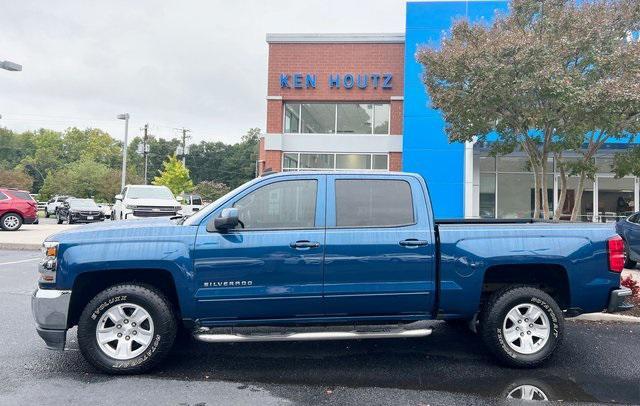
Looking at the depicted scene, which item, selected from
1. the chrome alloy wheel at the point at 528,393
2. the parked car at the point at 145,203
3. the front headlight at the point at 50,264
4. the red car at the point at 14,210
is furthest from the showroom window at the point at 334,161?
the chrome alloy wheel at the point at 528,393

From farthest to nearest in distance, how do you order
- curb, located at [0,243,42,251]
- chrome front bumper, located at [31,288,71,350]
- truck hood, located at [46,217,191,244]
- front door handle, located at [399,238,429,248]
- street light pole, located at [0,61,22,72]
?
street light pole, located at [0,61,22,72], curb, located at [0,243,42,251], front door handle, located at [399,238,429,248], truck hood, located at [46,217,191,244], chrome front bumper, located at [31,288,71,350]

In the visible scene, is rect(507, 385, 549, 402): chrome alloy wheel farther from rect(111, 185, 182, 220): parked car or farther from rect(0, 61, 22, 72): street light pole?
rect(0, 61, 22, 72): street light pole

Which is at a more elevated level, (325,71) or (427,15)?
(427,15)

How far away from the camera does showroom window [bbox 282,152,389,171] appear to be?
21.9 meters

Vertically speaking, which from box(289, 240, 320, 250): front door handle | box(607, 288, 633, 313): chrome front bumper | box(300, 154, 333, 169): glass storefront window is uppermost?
box(300, 154, 333, 169): glass storefront window

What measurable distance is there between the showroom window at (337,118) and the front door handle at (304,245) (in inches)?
701

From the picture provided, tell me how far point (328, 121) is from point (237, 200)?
17844mm

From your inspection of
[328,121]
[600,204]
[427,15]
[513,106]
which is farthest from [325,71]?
[513,106]

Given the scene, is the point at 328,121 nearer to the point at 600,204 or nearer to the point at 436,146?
the point at 436,146

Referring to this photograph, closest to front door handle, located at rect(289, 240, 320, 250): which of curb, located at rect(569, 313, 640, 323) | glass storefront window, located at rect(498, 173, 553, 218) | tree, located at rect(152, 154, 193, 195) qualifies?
A: curb, located at rect(569, 313, 640, 323)

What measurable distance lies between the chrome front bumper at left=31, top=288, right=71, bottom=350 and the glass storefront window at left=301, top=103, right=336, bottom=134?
18.4 meters

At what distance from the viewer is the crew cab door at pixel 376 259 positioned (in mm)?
4609

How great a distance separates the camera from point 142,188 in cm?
1917

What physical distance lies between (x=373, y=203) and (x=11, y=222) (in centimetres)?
1865
